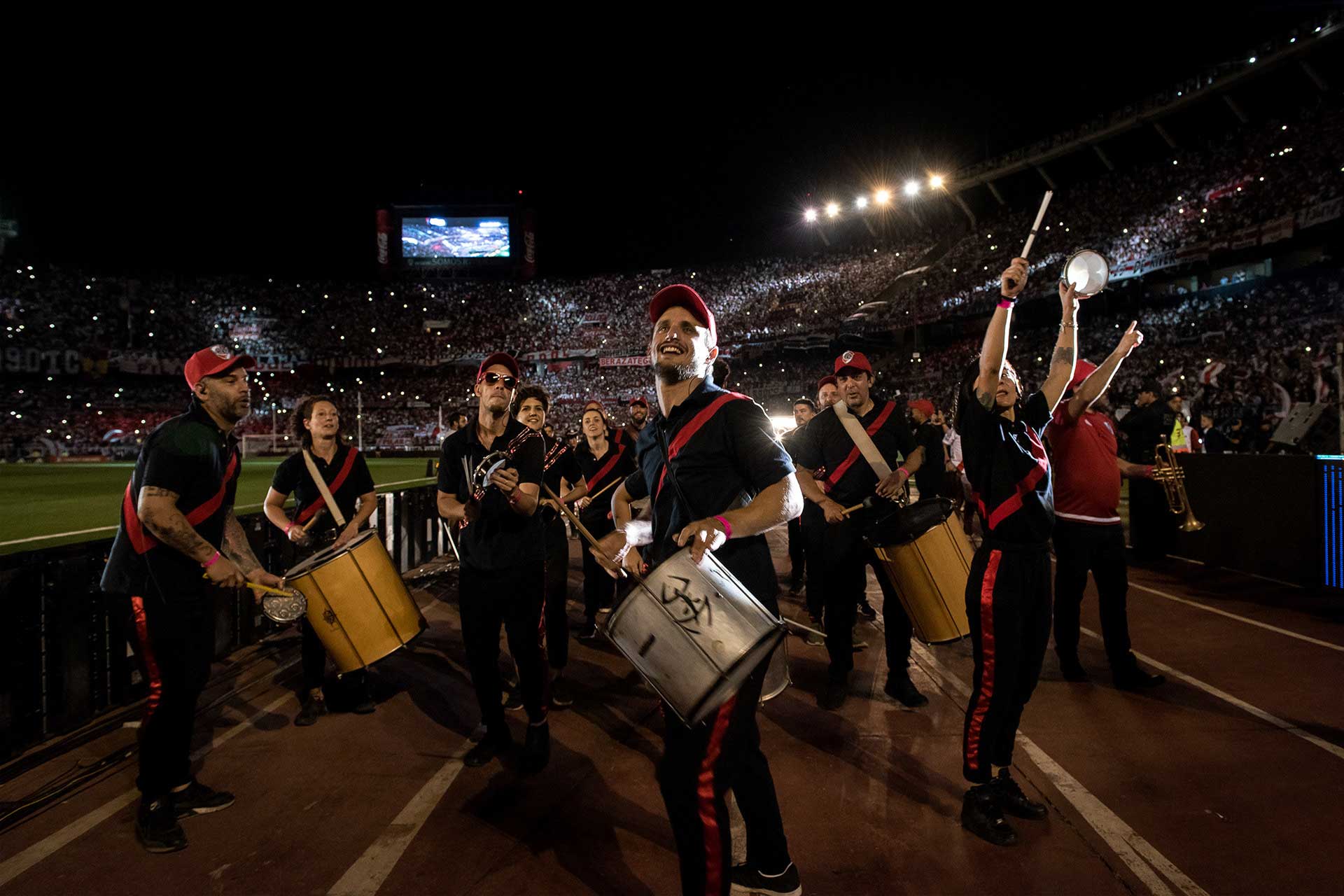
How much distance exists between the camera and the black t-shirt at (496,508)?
371 cm

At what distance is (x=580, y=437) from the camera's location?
8414mm

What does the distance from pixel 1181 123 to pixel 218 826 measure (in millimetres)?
36931

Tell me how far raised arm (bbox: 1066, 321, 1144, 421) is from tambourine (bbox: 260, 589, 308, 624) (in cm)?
479

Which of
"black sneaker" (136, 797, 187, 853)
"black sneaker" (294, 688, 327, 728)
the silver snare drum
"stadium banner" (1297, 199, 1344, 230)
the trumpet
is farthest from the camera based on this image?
"stadium banner" (1297, 199, 1344, 230)

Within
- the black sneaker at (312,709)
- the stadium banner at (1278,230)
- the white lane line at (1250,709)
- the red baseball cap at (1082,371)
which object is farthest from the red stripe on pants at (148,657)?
the stadium banner at (1278,230)

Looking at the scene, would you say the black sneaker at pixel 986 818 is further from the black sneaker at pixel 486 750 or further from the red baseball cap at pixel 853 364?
the red baseball cap at pixel 853 364

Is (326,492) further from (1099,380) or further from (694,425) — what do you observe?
(1099,380)

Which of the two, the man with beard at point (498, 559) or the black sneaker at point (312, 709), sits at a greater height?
the man with beard at point (498, 559)

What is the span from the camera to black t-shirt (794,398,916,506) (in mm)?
4859

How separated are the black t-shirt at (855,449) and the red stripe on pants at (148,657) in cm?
400

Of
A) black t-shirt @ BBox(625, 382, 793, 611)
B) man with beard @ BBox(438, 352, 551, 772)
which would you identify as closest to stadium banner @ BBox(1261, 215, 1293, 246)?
man with beard @ BBox(438, 352, 551, 772)

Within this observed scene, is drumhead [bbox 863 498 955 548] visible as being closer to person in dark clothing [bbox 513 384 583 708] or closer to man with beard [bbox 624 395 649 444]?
person in dark clothing [bbox 513 384 583 708]

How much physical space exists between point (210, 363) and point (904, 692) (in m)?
4.53

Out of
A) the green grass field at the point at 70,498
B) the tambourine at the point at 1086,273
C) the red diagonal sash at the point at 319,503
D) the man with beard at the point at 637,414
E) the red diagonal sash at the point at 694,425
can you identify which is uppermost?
the tambourine at the point at 1086,273
